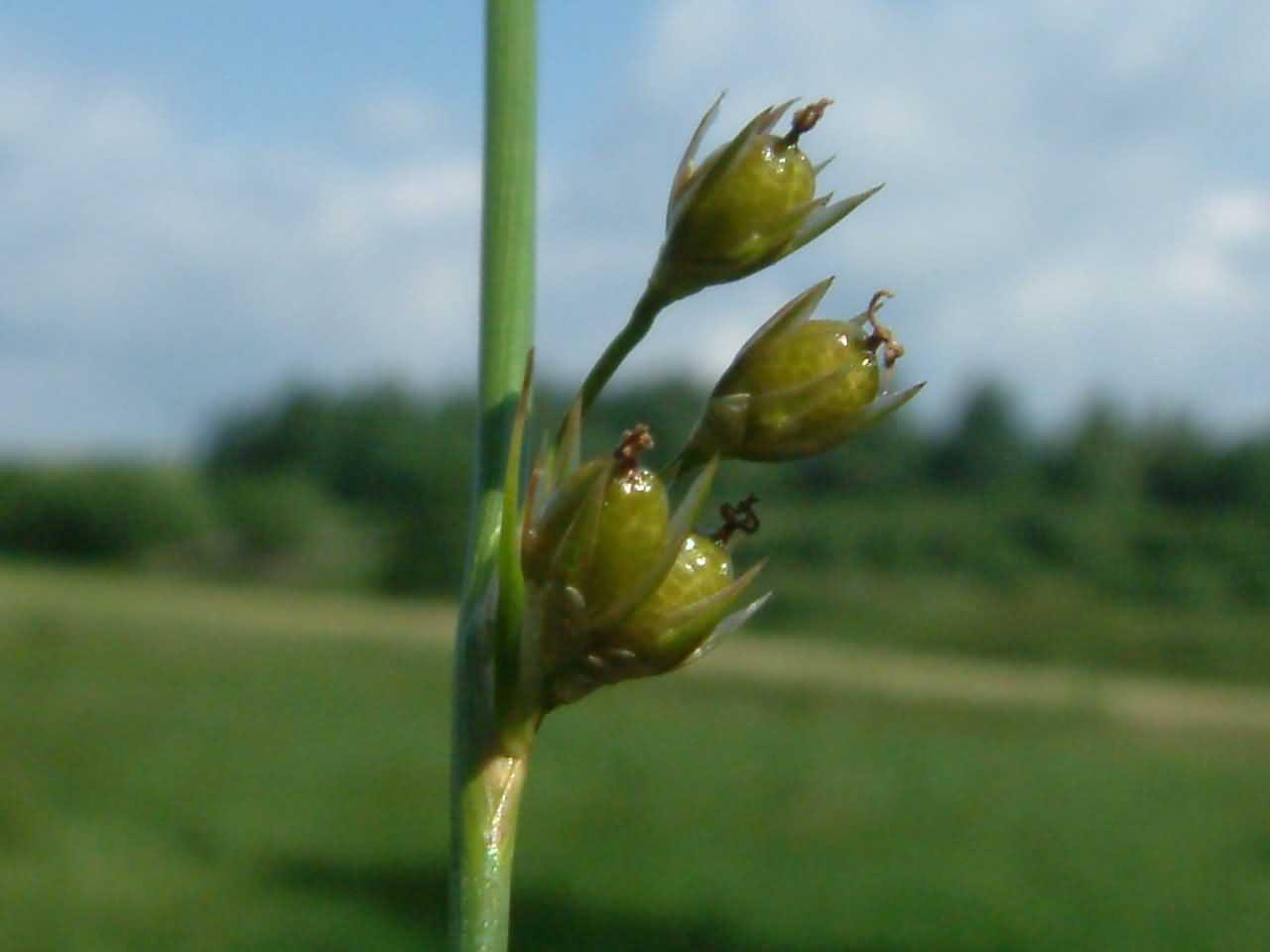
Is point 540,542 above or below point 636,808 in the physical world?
above

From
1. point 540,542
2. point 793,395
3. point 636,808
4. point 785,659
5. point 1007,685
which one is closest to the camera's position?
point 540,542

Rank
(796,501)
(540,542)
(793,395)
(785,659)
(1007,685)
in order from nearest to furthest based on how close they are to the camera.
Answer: (540,542) → (793,395) → (1007,685) → (785,659) → (796,501)

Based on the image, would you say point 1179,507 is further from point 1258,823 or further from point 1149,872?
point 1149,872

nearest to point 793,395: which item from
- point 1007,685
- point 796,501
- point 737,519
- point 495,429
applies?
point 737,519

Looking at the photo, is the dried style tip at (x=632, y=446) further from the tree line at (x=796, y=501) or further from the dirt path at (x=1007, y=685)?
the dirt path at (x=1007, y=685)

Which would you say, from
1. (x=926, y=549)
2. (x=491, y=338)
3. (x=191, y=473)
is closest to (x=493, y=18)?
(x=491, y=338)

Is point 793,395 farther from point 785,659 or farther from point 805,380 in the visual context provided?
point 785,659
